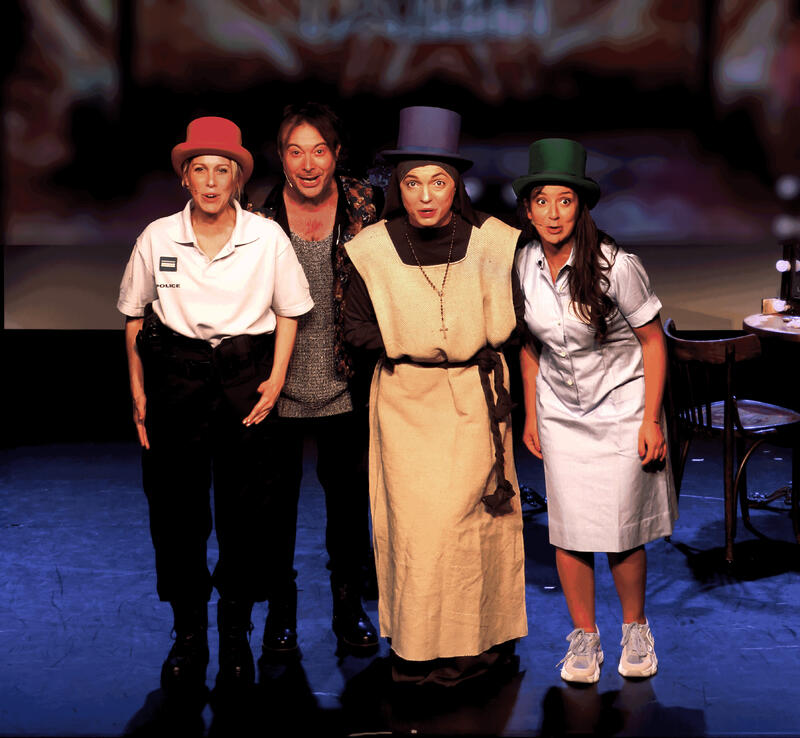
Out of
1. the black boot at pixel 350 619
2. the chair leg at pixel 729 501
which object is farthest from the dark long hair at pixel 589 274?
the chair leg at pixel 729 501

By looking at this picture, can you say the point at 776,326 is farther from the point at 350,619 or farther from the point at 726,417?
the point at 350,619

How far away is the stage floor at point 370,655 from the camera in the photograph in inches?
112

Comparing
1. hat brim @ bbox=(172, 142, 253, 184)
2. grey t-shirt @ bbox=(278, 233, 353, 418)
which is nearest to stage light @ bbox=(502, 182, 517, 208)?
grey t-shirt @ bbox=(278, 233, 353, 418)

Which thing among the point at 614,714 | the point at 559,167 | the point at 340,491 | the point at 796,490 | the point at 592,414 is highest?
the point at 559,167

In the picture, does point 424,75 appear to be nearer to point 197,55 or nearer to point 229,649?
point 197,55

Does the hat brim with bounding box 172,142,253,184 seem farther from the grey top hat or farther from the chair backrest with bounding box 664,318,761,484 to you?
the chair backrest with bounding box 664,318,761,484

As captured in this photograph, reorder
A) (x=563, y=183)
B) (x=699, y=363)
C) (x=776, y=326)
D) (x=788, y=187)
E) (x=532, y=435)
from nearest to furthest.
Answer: (x=563, y=183), (x=532, y=435), (x=699, y=363), (x=776, y=326), (x=788, y=187)

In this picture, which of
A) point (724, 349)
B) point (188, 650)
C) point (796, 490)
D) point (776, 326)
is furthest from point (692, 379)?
point (188, 650)

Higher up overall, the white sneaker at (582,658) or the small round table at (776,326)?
the small round table at (776,326)

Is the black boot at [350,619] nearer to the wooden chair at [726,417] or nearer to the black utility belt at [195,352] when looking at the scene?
the black utility belt at [195,352]

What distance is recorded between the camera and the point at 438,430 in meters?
2.94

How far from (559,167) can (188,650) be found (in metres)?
1.67

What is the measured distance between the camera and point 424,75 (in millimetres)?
5672

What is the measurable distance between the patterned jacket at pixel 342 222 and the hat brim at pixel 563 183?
0.51 m
